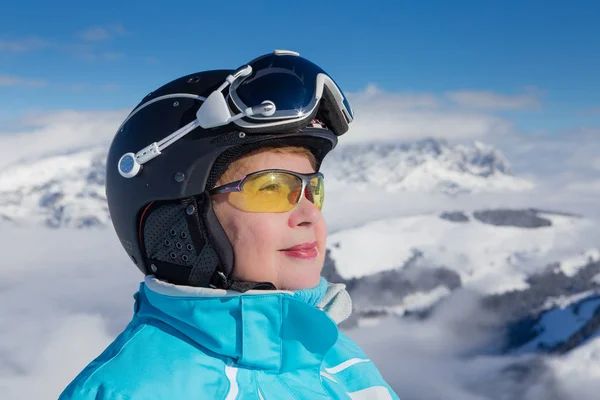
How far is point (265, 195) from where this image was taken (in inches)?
113

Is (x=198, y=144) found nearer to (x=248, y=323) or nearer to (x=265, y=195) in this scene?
(x=265, y=195)

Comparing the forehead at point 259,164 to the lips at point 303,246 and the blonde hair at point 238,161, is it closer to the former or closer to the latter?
the blonde hair at point 238,161

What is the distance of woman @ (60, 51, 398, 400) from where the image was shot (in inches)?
105

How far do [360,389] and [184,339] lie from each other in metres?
1.34

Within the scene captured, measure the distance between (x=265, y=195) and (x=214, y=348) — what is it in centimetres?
85

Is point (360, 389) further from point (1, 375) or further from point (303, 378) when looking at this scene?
point (1, 375)

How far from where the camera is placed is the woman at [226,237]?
2.67 meters

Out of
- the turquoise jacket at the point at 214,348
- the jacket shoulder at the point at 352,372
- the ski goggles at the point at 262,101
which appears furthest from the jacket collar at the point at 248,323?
the ski goggles at the point at 262,101

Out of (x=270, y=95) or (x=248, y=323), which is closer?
(x=248, y=323)

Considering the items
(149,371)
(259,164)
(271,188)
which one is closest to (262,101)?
(259,164)

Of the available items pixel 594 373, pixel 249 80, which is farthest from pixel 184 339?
pixel 594 373

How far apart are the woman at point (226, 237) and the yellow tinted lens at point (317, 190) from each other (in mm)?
14

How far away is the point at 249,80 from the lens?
306cm

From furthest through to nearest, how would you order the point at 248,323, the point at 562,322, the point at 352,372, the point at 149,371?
the point at 562,322, the point at 352,372, the point at 248,323, the point at 149,371
